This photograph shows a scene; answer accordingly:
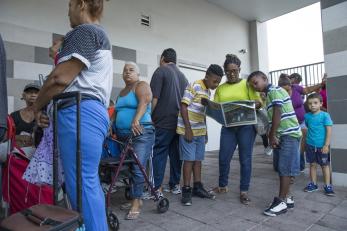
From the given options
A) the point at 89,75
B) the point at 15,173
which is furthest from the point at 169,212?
the point at 89,75

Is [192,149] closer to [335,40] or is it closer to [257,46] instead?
[335,40]

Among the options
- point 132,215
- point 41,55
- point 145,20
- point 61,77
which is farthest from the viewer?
point 145,20

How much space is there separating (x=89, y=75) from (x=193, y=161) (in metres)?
1.93

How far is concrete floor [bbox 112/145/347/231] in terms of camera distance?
2.48m

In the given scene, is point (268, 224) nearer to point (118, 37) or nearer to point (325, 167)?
point (325, 167)

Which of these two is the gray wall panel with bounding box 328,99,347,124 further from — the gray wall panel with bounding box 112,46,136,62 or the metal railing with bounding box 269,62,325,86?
the metal railing with bounding box 269,62,325,86

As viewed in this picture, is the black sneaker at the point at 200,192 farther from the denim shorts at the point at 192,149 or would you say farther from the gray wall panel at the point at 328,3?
the gray wall panel at the point at 328,3

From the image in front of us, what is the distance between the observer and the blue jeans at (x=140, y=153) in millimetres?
2781

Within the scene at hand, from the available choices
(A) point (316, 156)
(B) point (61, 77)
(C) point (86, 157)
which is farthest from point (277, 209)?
(B) point (61, 77)

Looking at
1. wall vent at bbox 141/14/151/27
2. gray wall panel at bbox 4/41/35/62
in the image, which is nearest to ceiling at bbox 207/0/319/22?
wall vent at bbox 141/14/151/27

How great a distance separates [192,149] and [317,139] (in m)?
1.62

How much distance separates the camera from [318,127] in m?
3.64

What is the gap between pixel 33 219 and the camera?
1.15 meters

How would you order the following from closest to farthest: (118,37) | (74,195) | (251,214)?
1. (74,195)
2. (251,214)
3. (118,37)
